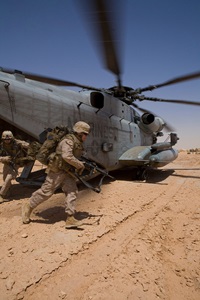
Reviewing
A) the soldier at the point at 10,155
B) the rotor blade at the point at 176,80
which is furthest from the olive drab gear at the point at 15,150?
the rotor blade at the point at 176,80

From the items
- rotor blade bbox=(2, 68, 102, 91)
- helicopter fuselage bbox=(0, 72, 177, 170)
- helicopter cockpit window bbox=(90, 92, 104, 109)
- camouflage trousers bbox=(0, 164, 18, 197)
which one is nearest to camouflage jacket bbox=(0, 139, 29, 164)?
camouflage trousers bbox=(0, 164, 18, 197)

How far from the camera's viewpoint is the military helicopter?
4.55m

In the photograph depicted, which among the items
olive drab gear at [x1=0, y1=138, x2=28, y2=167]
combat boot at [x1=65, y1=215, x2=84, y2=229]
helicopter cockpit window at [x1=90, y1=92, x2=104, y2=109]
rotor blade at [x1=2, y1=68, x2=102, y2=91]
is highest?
rotor blade at [x1=2, y1=68, x2=102, y2=91]

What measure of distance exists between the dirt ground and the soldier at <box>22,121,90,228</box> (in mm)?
266

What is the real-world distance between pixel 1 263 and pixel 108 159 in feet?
15.1

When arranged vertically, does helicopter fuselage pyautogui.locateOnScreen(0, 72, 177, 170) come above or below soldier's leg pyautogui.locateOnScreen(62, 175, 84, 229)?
above

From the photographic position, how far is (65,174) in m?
3.67

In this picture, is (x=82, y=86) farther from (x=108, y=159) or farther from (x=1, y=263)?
(x=1, y=263)

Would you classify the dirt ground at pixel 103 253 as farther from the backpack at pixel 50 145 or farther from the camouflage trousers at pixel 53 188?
the backpack at pixel 50 145

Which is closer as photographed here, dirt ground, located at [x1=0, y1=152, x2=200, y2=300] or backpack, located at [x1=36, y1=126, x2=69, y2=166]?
Answer: dirt ground, located at [x1=0, y1=152, x2=200, y2=300]

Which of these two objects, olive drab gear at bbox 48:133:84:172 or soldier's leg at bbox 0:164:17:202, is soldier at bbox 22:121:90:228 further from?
soldier's leg at bbox 0:164:17:202

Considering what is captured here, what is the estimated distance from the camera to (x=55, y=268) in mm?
2465

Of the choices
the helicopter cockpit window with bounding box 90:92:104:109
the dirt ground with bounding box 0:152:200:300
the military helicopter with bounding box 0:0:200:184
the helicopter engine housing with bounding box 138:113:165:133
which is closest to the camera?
the dirt ground with bounding box 0:152:200:300

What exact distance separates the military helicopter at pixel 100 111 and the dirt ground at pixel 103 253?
6.31ft
